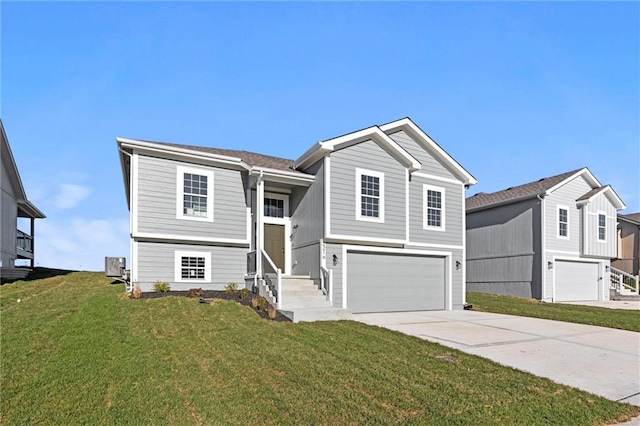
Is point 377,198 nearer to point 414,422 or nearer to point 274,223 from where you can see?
point 274,223

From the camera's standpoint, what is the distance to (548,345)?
847cm

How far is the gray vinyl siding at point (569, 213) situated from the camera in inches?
793

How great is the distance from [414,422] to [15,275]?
2013 cm

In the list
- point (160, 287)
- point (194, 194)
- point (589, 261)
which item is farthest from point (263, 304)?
point (589, 261)

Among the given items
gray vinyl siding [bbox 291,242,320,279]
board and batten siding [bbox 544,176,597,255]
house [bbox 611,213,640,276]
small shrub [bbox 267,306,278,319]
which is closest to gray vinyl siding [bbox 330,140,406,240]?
gray vinyl siding [bbox 291,242,320,279]

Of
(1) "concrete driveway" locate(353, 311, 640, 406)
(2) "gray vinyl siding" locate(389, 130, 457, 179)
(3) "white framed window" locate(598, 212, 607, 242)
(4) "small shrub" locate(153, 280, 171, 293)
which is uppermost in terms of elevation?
(2) "gray vinyl siding" locate(389, 130, 457, 179)

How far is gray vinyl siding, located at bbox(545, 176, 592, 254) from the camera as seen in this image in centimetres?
2014

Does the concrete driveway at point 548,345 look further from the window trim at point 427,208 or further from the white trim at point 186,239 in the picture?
the white trim at point 186,239

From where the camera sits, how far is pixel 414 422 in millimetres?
4320

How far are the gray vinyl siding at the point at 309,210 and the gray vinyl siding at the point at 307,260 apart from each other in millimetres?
235

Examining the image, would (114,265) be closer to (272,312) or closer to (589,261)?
(272,312)

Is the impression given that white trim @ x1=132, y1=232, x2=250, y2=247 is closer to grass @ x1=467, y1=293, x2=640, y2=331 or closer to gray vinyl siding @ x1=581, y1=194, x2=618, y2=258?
grass @ x1=467, y1=293, x2=640, y2=331

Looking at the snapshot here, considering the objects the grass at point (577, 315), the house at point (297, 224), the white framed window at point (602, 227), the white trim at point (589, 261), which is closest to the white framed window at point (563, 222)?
the white trim at point (589, 261)

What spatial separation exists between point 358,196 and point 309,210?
1.75 meters
